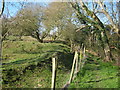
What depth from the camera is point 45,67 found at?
21.1ft

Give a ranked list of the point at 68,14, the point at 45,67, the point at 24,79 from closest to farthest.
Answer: the point at 24,79
the point at 45,67
the point at 68,14

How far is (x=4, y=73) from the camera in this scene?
540 cm

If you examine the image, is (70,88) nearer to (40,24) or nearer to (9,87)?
(9,87)

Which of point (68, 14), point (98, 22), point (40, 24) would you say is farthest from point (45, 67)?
point (40, 24)

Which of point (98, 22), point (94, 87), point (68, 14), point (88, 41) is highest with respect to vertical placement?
point (68, 14)

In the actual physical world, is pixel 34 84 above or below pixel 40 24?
below

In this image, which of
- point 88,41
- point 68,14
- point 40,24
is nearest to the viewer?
point 68,14

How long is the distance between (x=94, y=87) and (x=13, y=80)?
8.19ft

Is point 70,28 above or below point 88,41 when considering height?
above

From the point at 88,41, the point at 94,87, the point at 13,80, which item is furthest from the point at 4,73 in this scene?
the point at 88,41

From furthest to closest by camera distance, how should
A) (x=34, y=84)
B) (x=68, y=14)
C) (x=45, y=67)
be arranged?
(x=68, y=14) → (x=45, y=67) → (x=34, y=84)

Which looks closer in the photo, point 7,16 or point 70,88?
point 70,88

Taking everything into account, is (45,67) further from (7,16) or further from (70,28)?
(70,28)

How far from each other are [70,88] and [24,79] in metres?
1.61
